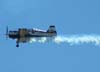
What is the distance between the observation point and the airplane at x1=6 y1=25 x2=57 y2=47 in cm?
5655

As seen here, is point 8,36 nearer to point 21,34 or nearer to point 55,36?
point 21,34

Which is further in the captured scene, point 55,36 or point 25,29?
point 25,29

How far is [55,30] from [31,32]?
5.00 m

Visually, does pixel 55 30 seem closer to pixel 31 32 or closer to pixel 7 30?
pixel 31 32

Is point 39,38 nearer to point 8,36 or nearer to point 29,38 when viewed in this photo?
point 29,38

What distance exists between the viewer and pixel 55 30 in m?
56.8

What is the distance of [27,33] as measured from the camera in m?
58.4

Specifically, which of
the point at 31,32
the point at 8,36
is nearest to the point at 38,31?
the point at 31,32

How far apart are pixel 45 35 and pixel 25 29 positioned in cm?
485

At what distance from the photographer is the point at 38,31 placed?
5734 centimetres

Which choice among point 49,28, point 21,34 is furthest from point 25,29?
point 49,28

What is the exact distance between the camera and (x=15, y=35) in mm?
58594

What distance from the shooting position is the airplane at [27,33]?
186 feet

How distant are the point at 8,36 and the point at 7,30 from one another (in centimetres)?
158
